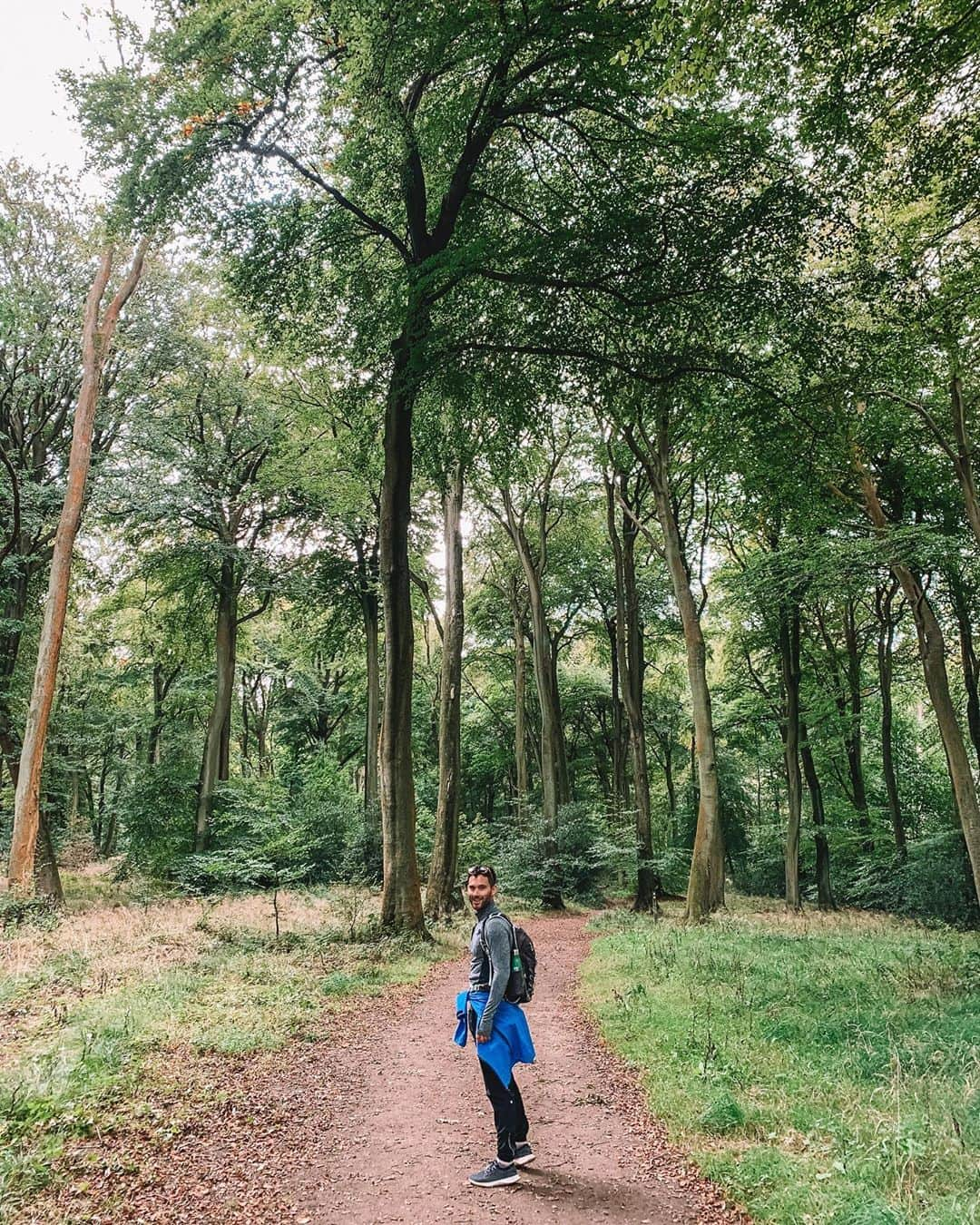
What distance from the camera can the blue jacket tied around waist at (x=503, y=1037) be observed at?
166 inches

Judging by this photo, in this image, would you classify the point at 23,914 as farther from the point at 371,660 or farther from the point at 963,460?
the point at 963,460

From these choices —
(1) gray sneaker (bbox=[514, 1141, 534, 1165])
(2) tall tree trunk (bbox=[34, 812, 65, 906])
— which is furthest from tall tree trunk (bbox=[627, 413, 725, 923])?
(2) tall tree trunk (bbox=[34, 812, 65, 906])

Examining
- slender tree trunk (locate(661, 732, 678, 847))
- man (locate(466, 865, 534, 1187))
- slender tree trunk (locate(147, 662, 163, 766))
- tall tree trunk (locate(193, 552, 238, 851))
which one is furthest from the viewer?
slender tree trunk (locate(661, 732, 678, 847))

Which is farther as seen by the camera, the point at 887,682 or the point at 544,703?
the point at 544,703

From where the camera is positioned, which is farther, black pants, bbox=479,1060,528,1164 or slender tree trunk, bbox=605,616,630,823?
slender tree trunk, bbox=605,616,630,823

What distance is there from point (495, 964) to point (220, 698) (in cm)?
1835

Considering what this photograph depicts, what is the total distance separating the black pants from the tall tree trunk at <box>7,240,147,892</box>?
37.6 feet

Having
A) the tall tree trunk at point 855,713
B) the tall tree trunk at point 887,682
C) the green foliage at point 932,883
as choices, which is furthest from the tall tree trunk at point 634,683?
the tall tree trunk at point 887,682

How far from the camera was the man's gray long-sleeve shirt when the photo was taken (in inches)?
166

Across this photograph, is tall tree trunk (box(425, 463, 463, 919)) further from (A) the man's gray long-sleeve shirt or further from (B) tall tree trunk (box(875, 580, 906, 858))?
(B) tall tree trunk (box(875, 580, 906, 858))

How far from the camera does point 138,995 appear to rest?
721 centimetres

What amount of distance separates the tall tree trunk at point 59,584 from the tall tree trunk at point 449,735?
7399 millimetres

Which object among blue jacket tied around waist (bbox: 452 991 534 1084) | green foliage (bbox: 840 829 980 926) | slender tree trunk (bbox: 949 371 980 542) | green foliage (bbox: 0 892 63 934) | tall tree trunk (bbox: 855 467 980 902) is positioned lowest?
green foliage (bbox: 840 829 980 926)

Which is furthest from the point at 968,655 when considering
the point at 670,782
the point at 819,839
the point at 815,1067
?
the point at 670,782
